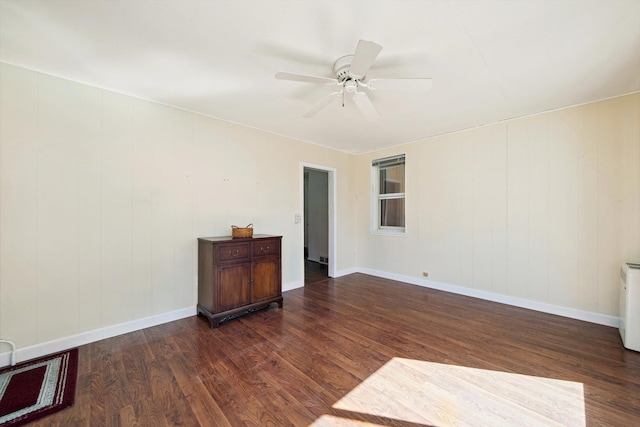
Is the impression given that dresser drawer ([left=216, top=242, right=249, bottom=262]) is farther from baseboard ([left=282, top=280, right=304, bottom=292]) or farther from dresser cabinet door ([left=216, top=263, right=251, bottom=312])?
baseboard ([left=282, top=280, right=304, bottom=292])

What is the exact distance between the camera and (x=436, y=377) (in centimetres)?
190

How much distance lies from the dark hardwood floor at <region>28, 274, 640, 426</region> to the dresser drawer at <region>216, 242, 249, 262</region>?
727 mm

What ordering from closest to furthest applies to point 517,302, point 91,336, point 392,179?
point 91,336 < point 517,302 < point 392,179

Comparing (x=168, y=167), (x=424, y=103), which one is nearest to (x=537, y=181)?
(x=424, y=103)

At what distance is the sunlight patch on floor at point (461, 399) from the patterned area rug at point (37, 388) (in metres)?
1.74

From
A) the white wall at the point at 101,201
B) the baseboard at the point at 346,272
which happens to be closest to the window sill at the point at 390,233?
the baseboard at the point at 346,272

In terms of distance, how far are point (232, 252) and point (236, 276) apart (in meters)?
0.28

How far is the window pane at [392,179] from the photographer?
183 inches

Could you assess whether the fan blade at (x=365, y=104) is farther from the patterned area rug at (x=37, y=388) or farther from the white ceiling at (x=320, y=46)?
the patterned area rug at (x=37, y=388)

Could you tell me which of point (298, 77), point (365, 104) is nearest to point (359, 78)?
point (365, 104)

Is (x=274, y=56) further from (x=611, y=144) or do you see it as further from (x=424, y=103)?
(x=611, y=144)

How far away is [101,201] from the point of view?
247cm

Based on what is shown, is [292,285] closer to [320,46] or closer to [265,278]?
[265,278]

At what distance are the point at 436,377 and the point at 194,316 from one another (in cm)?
263
